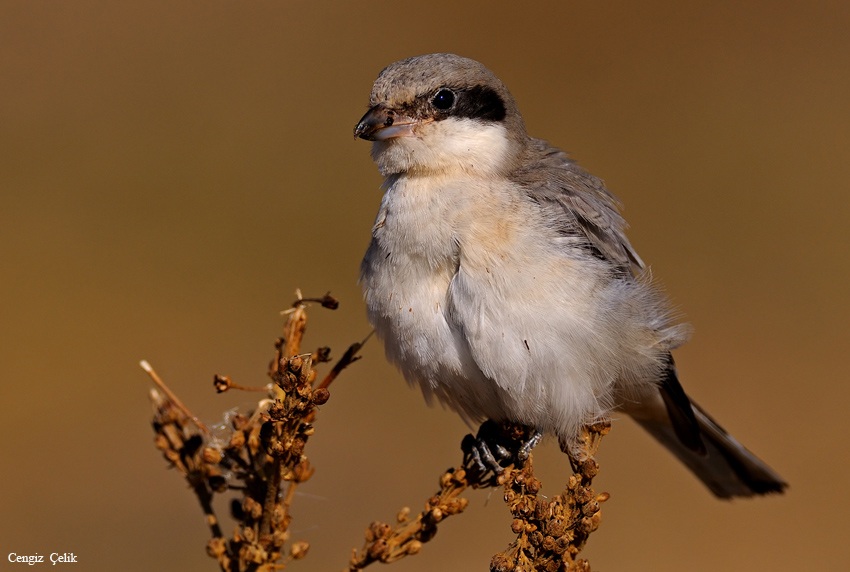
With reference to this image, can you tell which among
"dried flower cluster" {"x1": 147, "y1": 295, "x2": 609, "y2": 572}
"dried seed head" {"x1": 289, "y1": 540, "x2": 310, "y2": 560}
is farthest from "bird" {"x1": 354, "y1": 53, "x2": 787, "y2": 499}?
"dried seed head" {"x1": 289, "y1": 540, "x2": 310, "y2": 560}

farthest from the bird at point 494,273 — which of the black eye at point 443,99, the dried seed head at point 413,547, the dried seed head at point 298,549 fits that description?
the dried seed head at point 298,549

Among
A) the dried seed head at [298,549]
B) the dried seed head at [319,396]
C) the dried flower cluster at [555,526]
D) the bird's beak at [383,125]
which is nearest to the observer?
the dried seed head at [319,396]

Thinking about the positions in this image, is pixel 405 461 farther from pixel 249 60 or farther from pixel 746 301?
pixel 249 60

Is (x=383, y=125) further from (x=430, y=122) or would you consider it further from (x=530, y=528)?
(x=530, y=528)

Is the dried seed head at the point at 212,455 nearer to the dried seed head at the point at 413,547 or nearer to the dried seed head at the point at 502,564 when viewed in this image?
the dried seed head at the point at 413,547

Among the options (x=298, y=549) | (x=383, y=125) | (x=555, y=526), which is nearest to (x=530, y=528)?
(x=555, y=526)
